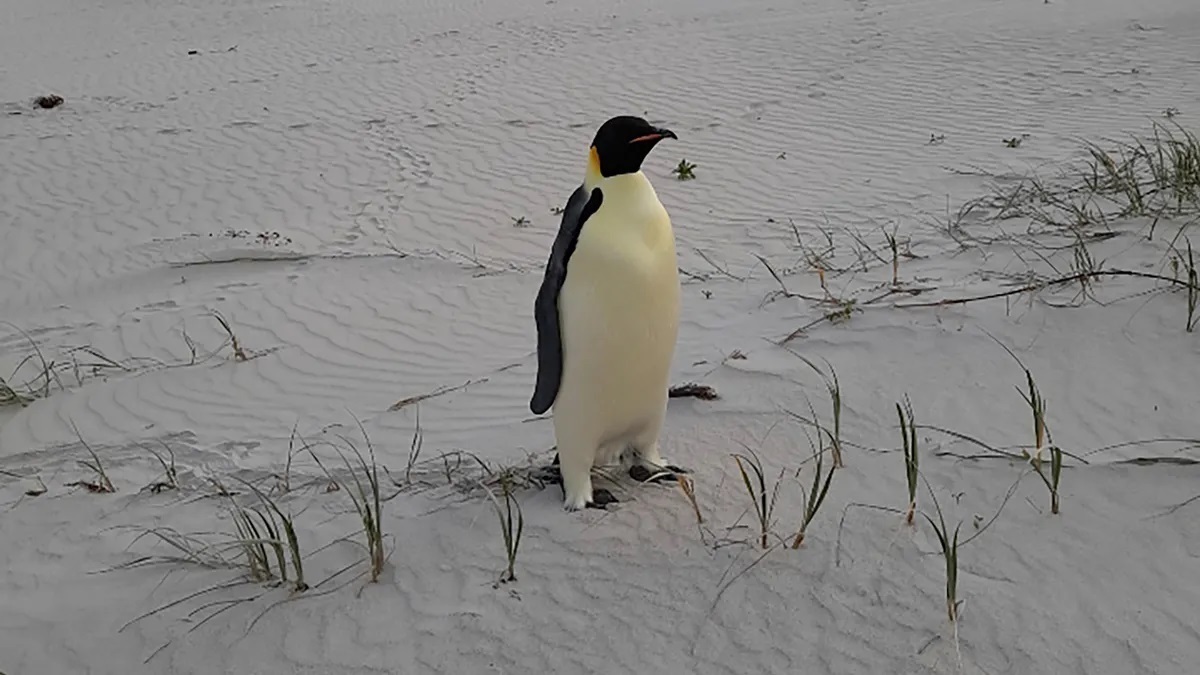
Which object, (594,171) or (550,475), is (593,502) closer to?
(550,475)

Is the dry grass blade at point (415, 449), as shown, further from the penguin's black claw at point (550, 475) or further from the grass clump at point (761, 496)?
the grass clump at point (761, 496)

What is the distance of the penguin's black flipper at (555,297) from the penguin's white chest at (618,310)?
2cm

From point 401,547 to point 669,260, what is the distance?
3.96 feet

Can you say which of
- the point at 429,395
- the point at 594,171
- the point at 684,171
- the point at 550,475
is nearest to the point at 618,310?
the point at 594,171

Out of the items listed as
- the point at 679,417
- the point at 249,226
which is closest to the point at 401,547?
the point at 679,417

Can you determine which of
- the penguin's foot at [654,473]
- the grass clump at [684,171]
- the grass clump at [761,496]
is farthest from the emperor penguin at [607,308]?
the grass clump at [684,171]

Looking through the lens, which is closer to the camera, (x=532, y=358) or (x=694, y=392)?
(x=694, y=392)

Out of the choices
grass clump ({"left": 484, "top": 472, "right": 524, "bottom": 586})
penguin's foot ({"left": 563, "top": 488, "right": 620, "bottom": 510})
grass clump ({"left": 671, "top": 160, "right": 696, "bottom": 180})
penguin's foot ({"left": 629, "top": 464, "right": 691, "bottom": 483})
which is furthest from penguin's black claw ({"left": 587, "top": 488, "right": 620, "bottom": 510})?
grass clump ({"left": 671, "top": 160, "right": 696, "bottom": 180})

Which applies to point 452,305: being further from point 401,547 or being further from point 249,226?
point 401,547

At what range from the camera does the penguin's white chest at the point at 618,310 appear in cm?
296

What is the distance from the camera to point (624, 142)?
292 centimetres

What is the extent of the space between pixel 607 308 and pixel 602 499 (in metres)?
0.67

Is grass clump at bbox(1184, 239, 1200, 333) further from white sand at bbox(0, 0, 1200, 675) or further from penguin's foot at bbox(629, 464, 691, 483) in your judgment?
penguin's foot at bbox(629, 464, 691, 483)

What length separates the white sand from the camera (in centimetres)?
271
